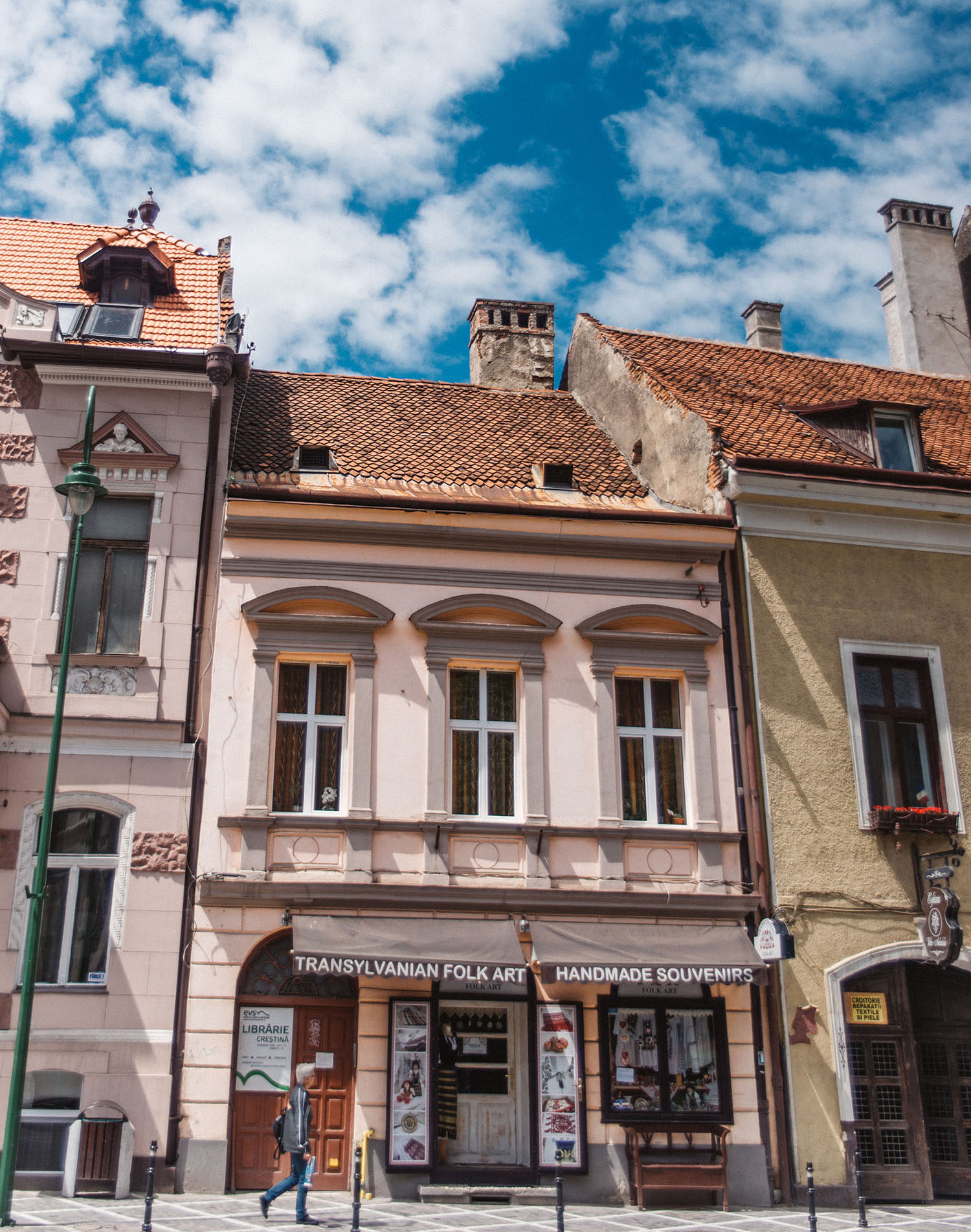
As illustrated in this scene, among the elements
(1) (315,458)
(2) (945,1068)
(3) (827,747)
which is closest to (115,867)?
(1) (315,458)

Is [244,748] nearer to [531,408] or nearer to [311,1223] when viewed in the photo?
[311,1223]

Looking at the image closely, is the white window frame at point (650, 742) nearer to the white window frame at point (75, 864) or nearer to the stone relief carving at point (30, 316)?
the white window frame at point (75, 864)

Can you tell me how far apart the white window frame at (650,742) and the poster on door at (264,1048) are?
183 inches

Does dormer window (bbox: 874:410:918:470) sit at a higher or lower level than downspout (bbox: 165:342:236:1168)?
higher

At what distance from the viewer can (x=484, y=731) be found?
15.1m

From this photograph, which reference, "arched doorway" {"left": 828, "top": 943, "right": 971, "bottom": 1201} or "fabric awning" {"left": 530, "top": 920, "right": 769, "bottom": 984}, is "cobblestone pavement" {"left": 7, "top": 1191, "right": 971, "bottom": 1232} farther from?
"fabric awning" {"left": 530, "top": 920, "right": 769, "bottom": 984}

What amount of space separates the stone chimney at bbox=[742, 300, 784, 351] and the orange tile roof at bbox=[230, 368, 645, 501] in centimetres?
519

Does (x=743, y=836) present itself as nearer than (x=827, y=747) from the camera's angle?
Yes

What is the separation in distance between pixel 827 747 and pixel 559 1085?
532 centimetres

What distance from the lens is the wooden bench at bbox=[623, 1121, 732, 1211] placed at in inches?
520

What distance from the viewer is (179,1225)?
35.9 ft

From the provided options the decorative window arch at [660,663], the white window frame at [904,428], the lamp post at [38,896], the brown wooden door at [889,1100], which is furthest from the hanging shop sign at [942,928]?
the lamp post at [38,896]

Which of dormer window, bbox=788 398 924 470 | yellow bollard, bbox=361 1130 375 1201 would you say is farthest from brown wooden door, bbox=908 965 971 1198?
dormer window, bbox=788 398 924 470

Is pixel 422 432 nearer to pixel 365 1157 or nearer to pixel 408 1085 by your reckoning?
pixel 408 1085
